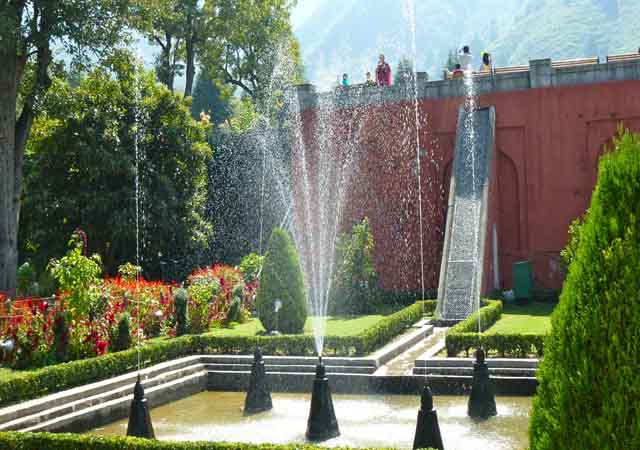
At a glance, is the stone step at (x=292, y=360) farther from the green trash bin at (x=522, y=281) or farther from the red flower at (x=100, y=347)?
the green trash bin at (x=522, y=281)

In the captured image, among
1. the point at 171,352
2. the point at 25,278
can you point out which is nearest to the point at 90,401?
the point at 171,352

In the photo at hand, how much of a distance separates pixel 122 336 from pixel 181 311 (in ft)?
5.87

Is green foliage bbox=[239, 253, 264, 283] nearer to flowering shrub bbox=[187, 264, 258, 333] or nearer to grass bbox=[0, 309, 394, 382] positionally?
flowering shrub bbox=[187, 264, 258, 333]

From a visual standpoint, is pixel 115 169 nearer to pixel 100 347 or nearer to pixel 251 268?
pixel 251 268

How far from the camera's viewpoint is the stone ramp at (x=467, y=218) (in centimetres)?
1569

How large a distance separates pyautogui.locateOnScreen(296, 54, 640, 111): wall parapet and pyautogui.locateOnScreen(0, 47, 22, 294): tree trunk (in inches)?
281

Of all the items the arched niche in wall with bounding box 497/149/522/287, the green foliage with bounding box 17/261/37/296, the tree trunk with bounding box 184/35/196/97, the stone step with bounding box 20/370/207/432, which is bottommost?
the stone step with bounding box 20/370/207/432

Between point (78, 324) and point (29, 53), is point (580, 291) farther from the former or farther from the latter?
point (29, 53)

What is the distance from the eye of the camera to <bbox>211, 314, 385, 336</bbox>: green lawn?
567 inches

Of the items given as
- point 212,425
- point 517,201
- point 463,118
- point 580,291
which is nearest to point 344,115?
point 463,118

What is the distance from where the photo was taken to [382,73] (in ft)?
69.4

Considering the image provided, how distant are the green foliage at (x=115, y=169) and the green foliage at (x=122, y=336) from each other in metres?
8.26

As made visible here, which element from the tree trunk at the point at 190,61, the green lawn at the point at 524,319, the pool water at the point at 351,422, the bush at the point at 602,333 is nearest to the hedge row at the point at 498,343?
the green lawn at the point at 524,319

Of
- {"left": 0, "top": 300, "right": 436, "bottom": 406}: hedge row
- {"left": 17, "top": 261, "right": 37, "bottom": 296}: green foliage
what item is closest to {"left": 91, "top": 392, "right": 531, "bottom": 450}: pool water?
{"left": 0, "top": 300, "right": 436, "bottom": 406}: hedge row
